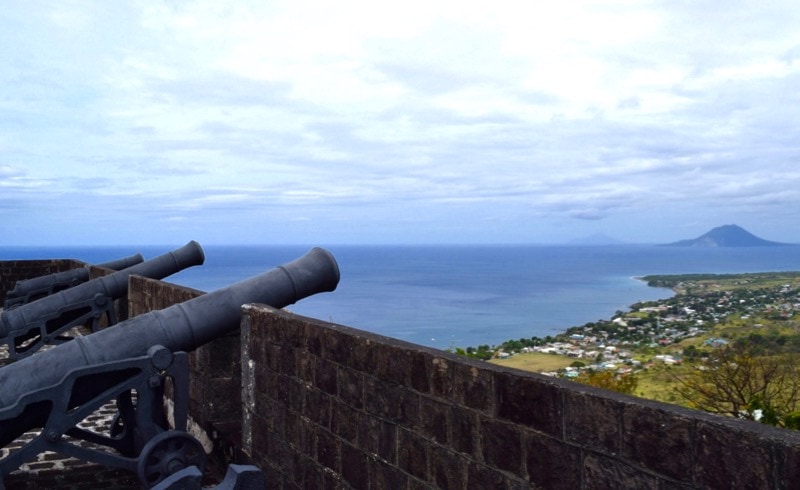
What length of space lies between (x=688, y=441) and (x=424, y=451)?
154 centimetres

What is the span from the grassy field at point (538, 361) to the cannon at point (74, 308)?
11.5 metres

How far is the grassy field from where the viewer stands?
20.2m

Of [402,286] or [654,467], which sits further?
[402,286]

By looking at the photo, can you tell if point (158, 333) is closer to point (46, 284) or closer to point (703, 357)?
point (46, 284)

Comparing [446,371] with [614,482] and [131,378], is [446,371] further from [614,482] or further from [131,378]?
[131,378]

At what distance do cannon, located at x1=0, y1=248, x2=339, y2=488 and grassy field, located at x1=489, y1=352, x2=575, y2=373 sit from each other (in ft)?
48.4

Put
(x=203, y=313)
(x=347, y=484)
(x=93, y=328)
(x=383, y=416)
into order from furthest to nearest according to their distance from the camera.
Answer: (x=93, y=328) < (x=203, y=313) < (x=347, y=484) < (x=383, y=416)

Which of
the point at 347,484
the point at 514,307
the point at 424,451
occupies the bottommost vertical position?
the point at 514,307

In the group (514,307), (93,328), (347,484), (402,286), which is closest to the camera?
(347,484)

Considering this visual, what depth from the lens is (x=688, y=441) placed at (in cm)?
218

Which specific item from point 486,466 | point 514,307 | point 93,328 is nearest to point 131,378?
point 486,466

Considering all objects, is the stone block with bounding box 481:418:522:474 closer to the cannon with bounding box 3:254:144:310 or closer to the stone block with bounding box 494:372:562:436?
the stone block with bounding box 494:372:562:436

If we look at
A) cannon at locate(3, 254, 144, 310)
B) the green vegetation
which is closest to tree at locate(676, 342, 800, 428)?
the green vegetation

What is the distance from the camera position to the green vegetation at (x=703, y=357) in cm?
970
